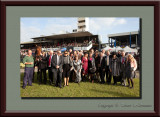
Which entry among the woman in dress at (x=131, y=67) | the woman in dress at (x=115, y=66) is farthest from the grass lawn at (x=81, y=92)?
the woman in dress at (x=115, y=66)

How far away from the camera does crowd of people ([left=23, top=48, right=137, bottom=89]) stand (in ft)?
14.1

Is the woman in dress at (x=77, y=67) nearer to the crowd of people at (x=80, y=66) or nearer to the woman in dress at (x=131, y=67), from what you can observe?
the crowd of people at (x=80, y=66)

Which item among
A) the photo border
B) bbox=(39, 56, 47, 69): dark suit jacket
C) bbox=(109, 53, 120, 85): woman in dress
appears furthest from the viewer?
bbox=(39, 56, 47, 69): dark suit jacket

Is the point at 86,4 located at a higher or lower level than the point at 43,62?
higher

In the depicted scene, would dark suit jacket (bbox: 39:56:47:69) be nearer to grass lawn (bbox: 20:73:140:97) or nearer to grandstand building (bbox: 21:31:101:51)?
grass lawn (bbox: 20:73:140:97)

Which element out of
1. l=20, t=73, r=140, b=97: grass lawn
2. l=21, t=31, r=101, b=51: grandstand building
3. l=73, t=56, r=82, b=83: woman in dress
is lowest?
l=20, t=73, r=140, b=97: grass lawn

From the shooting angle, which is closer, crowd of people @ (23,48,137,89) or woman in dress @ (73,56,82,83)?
crowd of people @ (23,48,137,89)

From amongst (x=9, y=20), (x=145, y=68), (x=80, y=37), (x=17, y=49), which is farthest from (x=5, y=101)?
(x=80, y=37)

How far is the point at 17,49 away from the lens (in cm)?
236

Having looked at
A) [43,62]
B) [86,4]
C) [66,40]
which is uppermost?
[66,40]

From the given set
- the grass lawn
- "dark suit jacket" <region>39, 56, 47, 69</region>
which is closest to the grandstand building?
"dark suit jacket" <region>39, 56, 47, 69</region>

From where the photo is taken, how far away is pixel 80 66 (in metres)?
5.34

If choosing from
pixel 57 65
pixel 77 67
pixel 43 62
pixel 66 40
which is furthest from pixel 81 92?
pixel 66 40

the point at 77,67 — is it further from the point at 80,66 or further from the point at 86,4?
the point at 86,4
